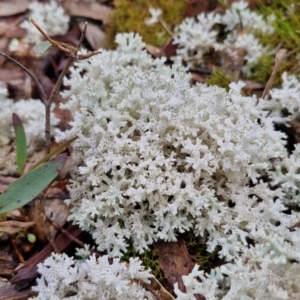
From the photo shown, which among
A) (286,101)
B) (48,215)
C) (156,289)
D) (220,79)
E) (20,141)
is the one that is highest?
(220,79)

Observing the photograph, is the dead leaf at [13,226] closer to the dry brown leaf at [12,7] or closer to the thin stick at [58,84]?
the thin stick at [58,84]

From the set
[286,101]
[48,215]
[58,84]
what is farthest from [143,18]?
[48,215]

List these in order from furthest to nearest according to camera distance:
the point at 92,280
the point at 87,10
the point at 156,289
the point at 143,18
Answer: the point at 87,10 < the point at 143,18 < the point at 156,289 < the point at 92,280

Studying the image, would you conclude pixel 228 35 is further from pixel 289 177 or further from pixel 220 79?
pixel 289 177

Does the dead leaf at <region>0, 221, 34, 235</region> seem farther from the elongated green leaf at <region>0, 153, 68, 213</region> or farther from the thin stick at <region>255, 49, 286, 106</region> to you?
the thin stick at <region>255, 49, 286, 106</region>

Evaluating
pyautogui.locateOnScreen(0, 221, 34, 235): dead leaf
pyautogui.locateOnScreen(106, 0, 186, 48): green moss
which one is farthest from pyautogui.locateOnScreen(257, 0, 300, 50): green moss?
pyautogui.locateOnScreen(0, 221, 34, 235): dead leaf

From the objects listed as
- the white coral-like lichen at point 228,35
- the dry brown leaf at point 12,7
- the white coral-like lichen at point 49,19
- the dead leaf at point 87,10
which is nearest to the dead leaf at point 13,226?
the white coral-like lichen at point 228,35

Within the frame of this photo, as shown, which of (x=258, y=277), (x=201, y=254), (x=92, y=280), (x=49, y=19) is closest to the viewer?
(x=258, y=277)
